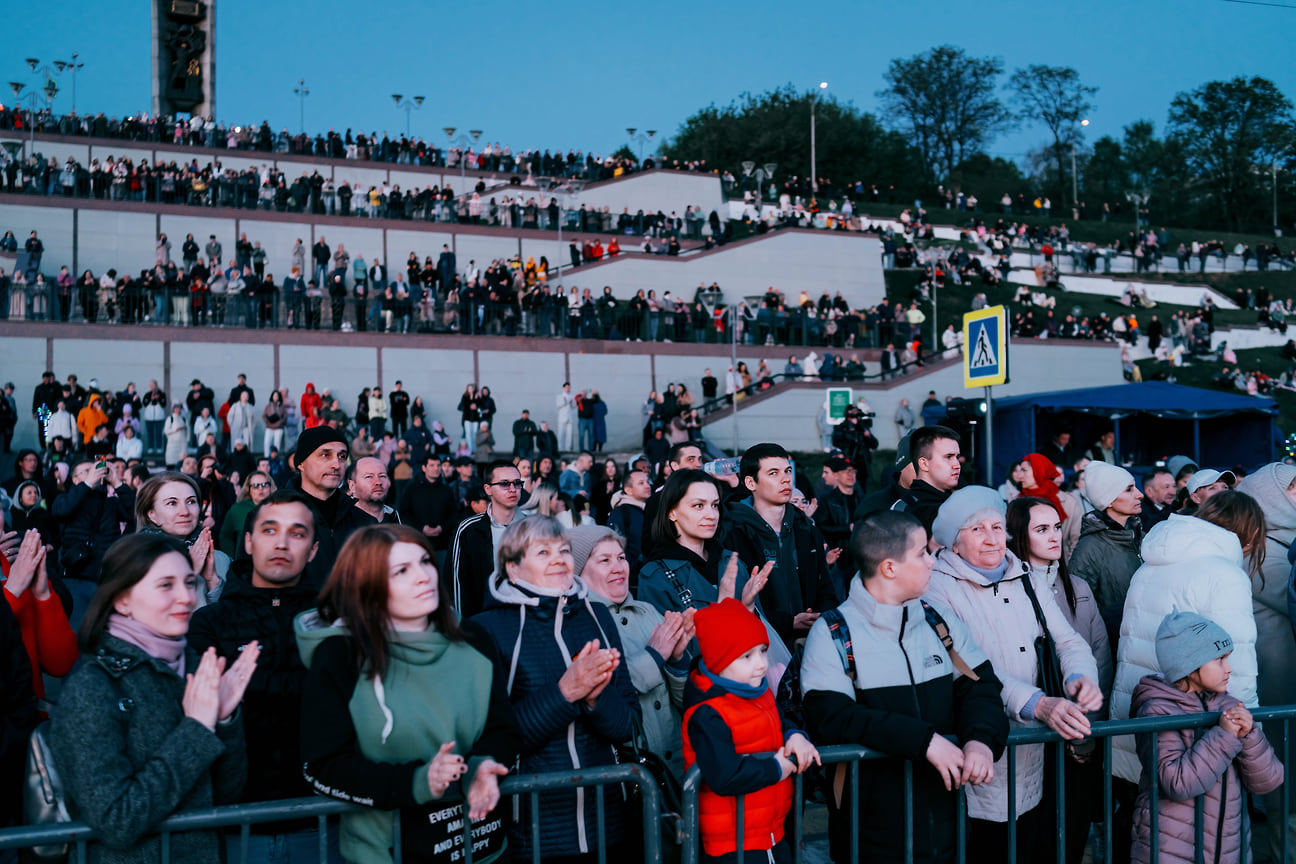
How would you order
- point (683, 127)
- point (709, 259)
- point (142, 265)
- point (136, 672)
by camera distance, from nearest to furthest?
point (136, 672) < point (142, 265) < point (709, 259) < point (683, 127)

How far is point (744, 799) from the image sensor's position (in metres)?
3.57

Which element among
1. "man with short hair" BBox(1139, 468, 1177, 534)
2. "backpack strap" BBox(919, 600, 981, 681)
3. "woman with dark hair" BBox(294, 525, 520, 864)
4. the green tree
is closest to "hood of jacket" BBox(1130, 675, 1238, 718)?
"backpack strap" BBox(919, 600, 981, 681)

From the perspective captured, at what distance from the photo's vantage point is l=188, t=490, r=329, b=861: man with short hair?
3400 mm

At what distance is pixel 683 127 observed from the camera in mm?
73750

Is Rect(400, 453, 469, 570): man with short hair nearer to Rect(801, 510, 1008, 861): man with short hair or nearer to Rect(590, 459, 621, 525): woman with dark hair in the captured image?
Rect(590, 459, 621, 525): woman with dark hair

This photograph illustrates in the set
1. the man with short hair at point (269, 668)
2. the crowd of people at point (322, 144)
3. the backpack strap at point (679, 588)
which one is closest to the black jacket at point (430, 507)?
the backpack strap at point (679, 588)

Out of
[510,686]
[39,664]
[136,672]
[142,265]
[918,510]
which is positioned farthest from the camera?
[142,265]

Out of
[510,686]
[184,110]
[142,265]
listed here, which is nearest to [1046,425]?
[510,686]

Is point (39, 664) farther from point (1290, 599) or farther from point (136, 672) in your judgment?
point (1290, 599)

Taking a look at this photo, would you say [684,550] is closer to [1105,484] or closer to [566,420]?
[1105,484]

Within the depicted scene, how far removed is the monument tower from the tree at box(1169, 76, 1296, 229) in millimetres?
63555

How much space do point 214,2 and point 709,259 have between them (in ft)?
89.4

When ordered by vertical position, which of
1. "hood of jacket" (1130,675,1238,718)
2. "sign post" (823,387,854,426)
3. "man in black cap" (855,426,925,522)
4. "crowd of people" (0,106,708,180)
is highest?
"crowd of people" (0,106,708,180)

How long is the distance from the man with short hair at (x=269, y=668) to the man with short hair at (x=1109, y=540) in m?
4.24
